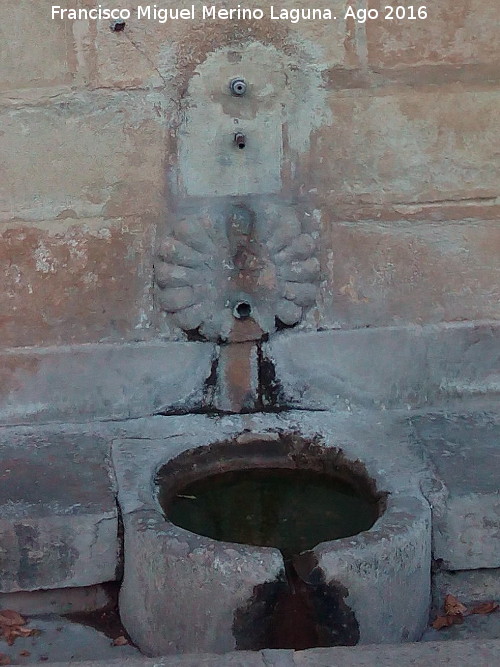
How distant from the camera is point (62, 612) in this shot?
7.95 ft

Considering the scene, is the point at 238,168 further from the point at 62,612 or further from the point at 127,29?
the point at 62,612

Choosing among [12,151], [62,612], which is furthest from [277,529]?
[12,151]

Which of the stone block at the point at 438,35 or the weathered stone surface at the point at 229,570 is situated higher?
the stone block at the point at 438,35

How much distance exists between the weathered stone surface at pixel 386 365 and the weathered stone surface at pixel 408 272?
0.05m

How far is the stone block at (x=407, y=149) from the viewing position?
8.74ft

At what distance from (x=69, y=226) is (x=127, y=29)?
0.57m

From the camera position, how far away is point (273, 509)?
8.21ft

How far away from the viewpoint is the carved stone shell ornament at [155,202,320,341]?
2686 millimetres

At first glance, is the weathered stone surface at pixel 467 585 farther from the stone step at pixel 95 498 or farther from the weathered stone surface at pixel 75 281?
the weathered stone surface at pixel 75 281

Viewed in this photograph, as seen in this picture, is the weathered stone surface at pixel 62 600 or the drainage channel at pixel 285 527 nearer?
the drainage channel at pixel 285 527

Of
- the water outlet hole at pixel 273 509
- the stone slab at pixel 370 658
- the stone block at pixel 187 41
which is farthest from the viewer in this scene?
the stone block at pixel 187 41

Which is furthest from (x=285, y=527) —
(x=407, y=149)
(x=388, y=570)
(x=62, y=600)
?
(x=407, y=149)

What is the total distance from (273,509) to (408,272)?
84 cm

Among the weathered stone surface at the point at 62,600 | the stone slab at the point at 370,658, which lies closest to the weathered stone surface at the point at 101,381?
the weathered stone surface at the point at 62,600
